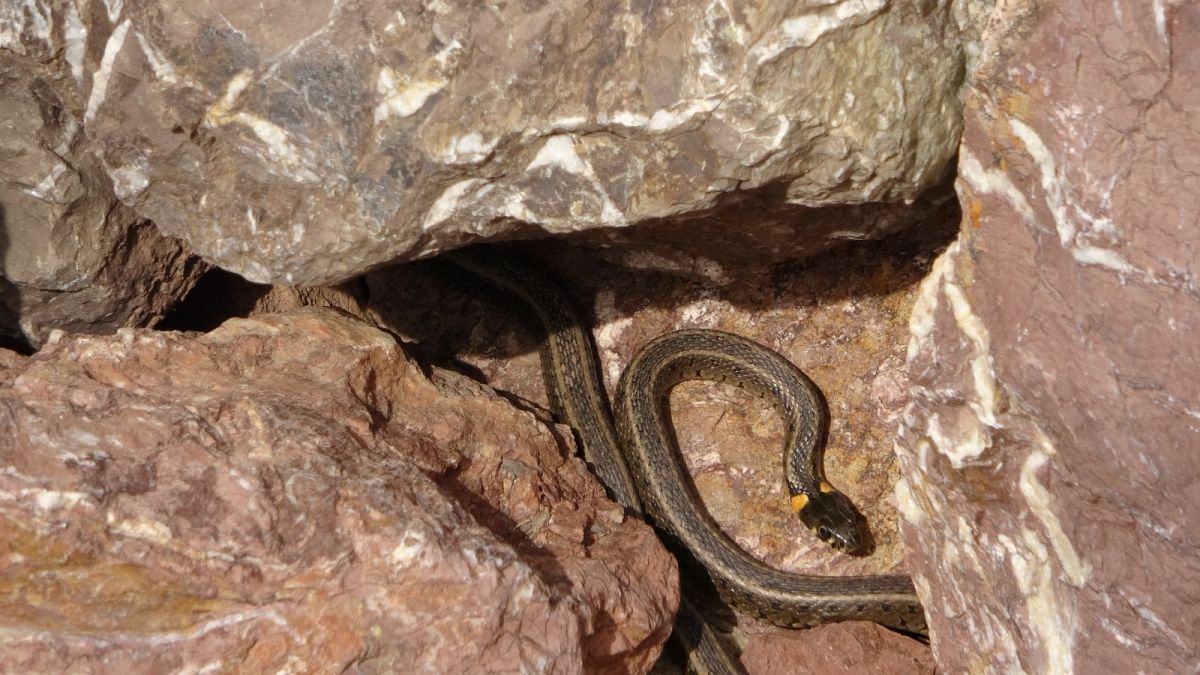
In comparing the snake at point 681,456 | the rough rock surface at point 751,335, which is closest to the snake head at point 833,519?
the snake at point 681,456

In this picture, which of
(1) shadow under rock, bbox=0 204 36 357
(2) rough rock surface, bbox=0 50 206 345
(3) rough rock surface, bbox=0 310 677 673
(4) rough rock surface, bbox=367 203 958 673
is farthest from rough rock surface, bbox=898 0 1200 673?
(1) shadow under rock, bbox=0 204 36 357

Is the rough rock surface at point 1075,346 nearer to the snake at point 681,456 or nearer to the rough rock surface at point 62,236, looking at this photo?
the snake at point 681,456

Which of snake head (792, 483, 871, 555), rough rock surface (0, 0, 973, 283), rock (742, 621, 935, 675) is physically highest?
rough rock surface (0, 0, 973, 283)

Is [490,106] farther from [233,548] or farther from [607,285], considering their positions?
[607,285]

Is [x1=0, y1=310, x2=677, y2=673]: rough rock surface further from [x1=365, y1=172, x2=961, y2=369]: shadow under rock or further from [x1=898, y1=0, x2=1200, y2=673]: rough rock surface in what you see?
[x1=365, y1=172, x2=961, y2=369]: shadow under rock

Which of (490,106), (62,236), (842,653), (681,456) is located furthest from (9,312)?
(842,653)

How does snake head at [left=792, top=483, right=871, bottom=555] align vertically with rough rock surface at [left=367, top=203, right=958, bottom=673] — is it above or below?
below

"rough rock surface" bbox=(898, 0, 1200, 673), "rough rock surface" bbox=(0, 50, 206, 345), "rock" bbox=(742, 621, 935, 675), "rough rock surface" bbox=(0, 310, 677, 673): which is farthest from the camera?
"rock" bbox=(742, 621, 935, 675)
